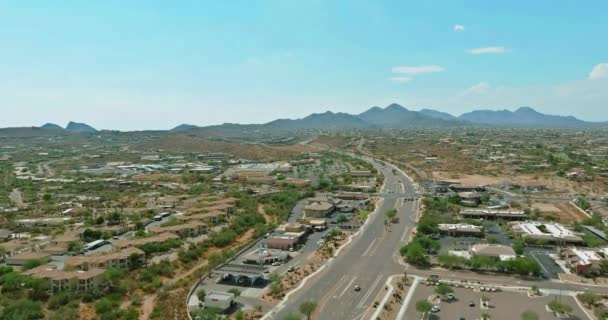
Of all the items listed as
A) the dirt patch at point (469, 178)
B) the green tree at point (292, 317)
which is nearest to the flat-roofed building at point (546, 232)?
the green tree at point (292, 317)

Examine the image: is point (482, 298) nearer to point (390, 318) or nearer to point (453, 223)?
point (390, 318)

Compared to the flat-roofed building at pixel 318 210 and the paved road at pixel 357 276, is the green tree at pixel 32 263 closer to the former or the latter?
the paved road at pixel 357 276

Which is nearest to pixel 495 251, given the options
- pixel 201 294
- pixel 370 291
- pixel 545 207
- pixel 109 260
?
pixel 370 291

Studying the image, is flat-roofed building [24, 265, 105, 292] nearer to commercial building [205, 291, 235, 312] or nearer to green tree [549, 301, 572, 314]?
commercial building [205, 291, 235, 312]

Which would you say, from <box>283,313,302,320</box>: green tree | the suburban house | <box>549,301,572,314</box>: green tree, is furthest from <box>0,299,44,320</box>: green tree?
the suburban house

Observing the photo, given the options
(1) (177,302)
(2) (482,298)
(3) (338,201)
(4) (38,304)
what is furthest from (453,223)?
(4) (38,304)

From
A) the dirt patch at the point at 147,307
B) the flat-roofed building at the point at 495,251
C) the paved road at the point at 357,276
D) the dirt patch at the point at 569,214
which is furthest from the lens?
the dirt patch at the point at 569,214

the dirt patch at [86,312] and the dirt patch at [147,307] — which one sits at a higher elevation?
the dirt patch at [86,312]

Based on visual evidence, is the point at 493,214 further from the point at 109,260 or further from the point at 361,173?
the point at 109,260
